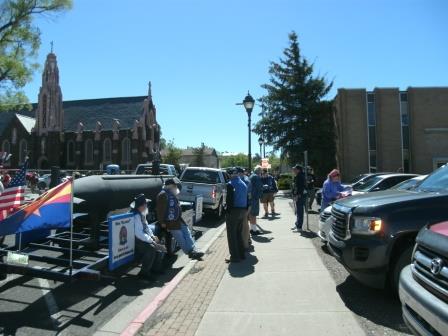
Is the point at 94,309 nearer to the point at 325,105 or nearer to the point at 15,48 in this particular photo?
the point at 15,48

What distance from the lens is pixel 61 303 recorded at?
20.7 feet

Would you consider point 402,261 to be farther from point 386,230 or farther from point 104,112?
point 104,112

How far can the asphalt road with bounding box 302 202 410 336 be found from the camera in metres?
5.05

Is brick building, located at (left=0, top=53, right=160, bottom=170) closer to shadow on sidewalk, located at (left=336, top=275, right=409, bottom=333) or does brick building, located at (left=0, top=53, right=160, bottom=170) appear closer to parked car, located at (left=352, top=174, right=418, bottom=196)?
parked car, located at (left=352, top=174, right=418, bottom=196)

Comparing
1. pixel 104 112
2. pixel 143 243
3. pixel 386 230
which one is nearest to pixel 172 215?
pixel 143 243

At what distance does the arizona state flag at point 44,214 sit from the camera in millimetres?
5824

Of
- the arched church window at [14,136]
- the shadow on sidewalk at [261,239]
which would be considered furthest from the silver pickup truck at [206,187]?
the arched church window at [14,136]

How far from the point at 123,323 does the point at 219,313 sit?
120cm

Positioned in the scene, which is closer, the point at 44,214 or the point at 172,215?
the point at 44,214

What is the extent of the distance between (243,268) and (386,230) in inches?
130

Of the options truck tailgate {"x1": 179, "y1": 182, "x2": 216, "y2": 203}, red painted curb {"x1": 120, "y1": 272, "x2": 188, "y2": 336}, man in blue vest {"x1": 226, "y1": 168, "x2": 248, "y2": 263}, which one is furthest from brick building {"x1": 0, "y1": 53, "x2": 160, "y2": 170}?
red painted curb {"x1": 120, "y1": 272, "x2": 188, "y2": 336}

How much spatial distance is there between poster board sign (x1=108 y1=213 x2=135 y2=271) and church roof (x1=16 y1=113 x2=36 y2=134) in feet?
227

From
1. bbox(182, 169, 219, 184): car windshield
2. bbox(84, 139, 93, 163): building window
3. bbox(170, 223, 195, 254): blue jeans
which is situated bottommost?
bbox(170, 223, 195, 254): blue jeans

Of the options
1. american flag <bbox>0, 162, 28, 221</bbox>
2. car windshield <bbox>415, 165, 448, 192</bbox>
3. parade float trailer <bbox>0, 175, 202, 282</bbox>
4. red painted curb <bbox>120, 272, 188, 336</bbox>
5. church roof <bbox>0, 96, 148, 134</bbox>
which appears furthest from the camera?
church roof <bbox>0, 96, 148, 134</bbox>
